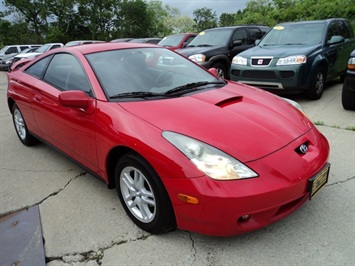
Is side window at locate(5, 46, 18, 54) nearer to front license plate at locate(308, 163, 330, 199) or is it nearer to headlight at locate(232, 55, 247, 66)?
headlight at locate(232, 55, 247, 66)

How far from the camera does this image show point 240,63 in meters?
6.47

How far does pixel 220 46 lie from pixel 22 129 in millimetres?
5463

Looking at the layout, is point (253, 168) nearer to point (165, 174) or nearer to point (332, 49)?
point (165, 174)

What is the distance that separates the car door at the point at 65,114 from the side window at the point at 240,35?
605cm

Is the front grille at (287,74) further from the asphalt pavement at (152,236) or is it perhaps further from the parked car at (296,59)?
the asphalt pavement at (152,236)

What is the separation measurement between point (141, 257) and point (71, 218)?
865 mm

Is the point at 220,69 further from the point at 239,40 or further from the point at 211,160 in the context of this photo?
the point at 211,160

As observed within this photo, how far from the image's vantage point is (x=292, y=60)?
5758 millimetres

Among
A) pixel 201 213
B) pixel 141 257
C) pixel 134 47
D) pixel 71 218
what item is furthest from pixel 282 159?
pixel 134 47

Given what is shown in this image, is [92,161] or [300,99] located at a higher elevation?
[92,161]

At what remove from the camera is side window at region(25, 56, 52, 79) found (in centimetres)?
383

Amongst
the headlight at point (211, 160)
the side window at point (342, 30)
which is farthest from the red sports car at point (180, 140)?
the side window at point (342, 30)

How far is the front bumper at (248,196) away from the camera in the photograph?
197 cm

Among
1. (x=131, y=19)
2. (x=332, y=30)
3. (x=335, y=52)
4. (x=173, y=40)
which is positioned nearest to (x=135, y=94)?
(x=335, y=52)
